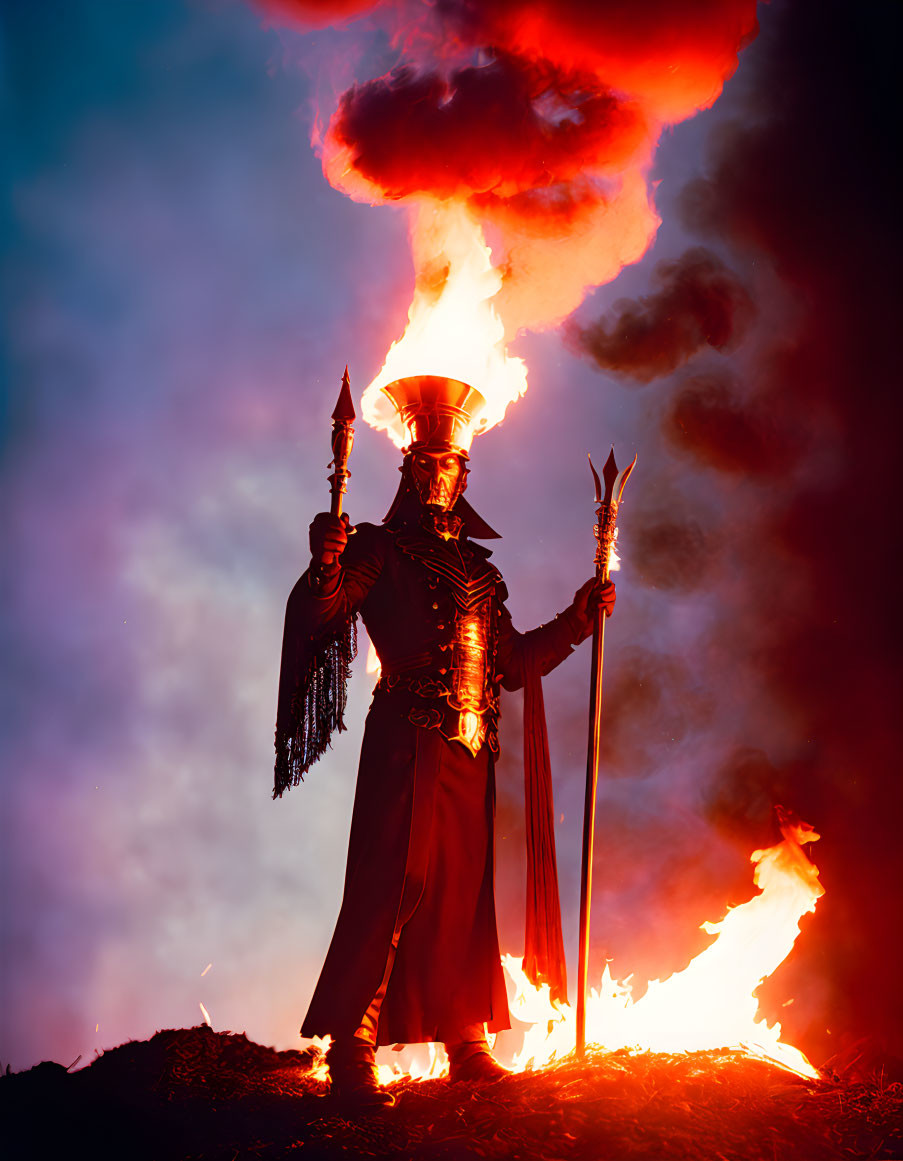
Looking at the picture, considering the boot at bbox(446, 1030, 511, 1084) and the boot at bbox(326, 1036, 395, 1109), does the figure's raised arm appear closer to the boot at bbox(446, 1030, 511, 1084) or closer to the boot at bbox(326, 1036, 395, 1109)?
the boot at bbox(446, 1030, 511, 1084)

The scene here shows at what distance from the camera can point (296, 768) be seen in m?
4.99

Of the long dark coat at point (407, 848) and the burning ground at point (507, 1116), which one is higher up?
Answer: the long dark coat at point (407, 848)

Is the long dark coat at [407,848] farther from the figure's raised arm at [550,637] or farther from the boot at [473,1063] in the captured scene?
the figure's raised arm at [550,637]

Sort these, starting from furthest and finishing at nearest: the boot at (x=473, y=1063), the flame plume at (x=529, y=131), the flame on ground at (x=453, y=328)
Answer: the flame plume at (x=529, y=131), the flame on ground at (x=453, y=328), the boot at (x=473, y=1063)

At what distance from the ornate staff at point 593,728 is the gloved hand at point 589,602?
0.13 feet

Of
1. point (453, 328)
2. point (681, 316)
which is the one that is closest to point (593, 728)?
point (453, 328)

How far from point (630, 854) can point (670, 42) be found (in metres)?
5.70

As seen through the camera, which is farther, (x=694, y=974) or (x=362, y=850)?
(x=694, y=974)

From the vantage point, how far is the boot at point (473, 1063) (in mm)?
4562

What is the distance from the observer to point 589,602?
17.8ft

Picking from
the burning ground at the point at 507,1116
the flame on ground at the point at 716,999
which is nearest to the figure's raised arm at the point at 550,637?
the flame on ground at the point at 716,999

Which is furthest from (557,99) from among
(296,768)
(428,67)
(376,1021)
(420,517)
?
(376,1021)

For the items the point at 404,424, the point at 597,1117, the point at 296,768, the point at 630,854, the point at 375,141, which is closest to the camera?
the point at 597,1117

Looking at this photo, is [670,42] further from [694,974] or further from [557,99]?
[694,974]
